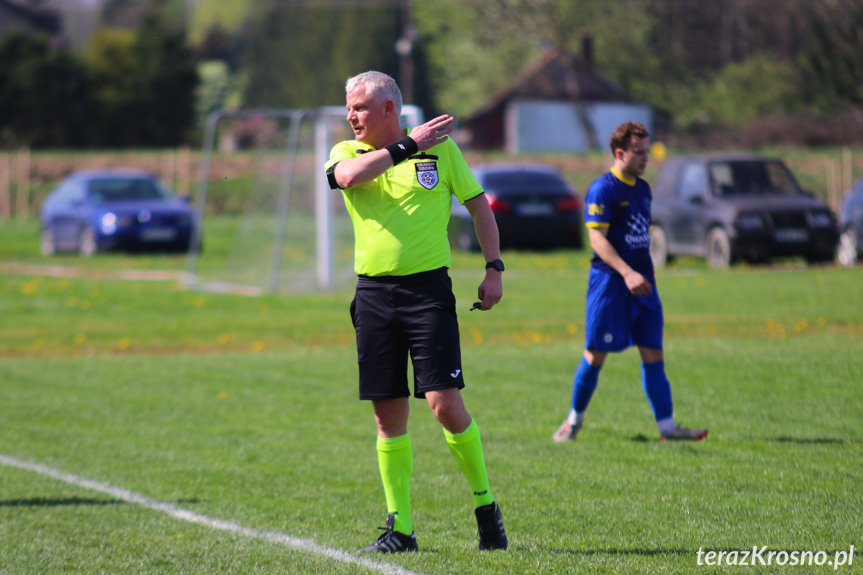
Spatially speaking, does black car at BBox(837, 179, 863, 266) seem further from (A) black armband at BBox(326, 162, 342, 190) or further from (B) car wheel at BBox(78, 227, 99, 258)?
(A) black armband at BBox(326, 162, 342, 190)

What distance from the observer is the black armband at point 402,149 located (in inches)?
178

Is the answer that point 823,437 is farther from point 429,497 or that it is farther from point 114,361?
point 114,361

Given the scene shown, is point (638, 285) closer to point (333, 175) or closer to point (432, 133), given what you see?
point (432, 133)

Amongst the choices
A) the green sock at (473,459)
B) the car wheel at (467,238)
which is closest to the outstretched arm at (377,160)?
the green sock at (473,459)

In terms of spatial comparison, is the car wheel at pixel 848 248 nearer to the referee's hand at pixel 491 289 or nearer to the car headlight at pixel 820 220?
the car headlight at pixel 820 220

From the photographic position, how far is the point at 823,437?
685 centimetres

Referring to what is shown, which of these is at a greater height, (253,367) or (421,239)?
(421,239)

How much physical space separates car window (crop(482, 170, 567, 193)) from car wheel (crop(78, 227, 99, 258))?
27.6 ft

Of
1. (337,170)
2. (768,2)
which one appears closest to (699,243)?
(337,170)

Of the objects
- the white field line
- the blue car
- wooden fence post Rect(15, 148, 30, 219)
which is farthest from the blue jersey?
wooden fence post Rect(15, 148, 30, 219)

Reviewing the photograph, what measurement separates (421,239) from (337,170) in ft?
1.47

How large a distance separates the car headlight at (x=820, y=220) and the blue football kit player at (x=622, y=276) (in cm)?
1298

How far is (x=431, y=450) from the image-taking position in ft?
23.4

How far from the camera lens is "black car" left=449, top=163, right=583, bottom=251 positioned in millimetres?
23234
